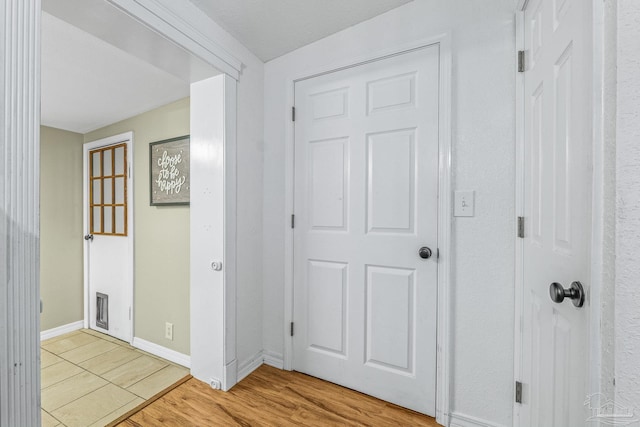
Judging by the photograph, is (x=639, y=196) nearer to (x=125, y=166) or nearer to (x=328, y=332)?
(x=328, y=332)

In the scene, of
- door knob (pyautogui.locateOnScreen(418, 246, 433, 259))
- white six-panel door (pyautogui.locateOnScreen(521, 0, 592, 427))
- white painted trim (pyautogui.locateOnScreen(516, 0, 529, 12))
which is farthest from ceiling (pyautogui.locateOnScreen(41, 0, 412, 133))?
door knob (pyautogui.locateOnScreen(418, 246, 433, 259))

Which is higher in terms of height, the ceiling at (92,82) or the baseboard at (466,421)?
the ceiling at (92,82)

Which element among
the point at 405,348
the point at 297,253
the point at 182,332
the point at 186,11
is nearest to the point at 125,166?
the point at 182,332

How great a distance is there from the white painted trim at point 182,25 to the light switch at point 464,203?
153 centimetres

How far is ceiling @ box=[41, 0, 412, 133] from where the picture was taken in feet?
4.17

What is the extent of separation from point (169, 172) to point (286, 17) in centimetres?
155

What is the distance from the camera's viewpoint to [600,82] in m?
0.58

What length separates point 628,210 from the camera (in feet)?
1.69

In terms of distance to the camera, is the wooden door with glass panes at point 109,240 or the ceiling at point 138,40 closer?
the ceiling at point 138,40

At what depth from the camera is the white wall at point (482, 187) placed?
1325 mm

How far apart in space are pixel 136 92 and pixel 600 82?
2756 millimetres

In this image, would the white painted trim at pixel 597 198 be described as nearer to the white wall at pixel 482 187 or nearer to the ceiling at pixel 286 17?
the white wall at pixel 482 187

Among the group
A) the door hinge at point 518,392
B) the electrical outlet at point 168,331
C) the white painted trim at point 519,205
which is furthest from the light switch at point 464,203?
the electrical outlet at point 168,331

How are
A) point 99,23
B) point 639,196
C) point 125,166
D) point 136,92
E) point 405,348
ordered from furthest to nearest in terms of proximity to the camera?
point 125,166, point 136,92, point 405,348, point 99,23, point 639,196
